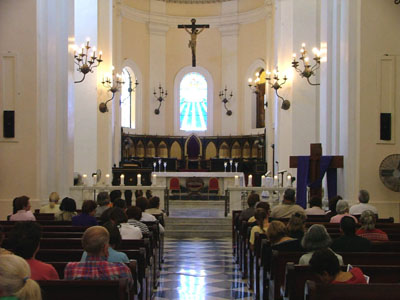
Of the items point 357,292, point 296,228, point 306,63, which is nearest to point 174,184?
point 306,63

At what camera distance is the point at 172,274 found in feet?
29.8

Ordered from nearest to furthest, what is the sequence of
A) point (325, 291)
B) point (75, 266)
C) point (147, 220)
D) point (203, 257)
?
1. point (325, 291)
2. point (75, 266)
3. point (147, 220)
4. point (203, 257)

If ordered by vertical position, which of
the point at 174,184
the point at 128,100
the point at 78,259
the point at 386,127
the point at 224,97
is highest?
the point at 224,97

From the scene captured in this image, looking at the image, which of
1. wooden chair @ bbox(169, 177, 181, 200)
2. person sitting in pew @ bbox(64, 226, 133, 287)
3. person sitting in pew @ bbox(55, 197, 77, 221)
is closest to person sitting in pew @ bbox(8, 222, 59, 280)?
person sitting in pew @ bbox(64, 226, 133, 287)

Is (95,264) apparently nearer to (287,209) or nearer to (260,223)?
(260,223)

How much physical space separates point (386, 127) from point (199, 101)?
1628cm

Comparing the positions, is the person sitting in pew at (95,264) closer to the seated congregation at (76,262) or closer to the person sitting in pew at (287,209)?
the seated congregation at (76,262)

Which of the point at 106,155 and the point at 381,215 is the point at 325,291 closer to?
the point at 381,215

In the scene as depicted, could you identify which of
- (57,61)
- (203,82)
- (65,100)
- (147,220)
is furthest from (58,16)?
(203,82)

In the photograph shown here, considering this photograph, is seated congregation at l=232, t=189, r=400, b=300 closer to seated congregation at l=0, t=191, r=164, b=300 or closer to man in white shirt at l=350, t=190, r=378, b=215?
man in white shirt at l=350, t=190, r=378, b=215

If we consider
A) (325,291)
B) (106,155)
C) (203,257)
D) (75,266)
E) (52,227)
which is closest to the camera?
(325,291)

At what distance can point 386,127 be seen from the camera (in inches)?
445

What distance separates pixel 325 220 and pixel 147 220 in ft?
9.16

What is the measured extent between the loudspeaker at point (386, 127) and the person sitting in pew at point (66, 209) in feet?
20.6
